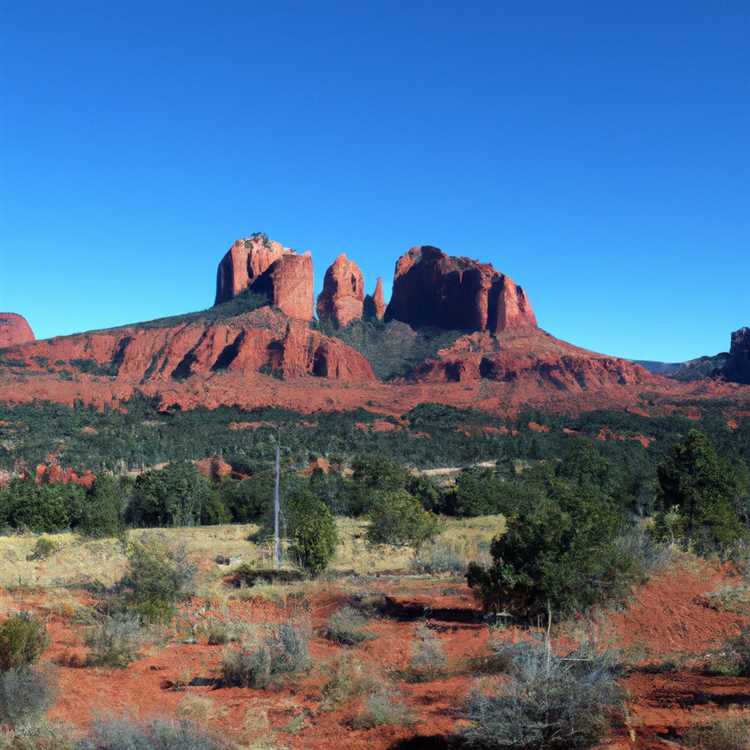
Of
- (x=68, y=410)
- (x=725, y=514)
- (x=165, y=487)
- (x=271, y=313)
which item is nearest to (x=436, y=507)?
(x=165, y=487)

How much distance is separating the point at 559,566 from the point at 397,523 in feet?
51.7

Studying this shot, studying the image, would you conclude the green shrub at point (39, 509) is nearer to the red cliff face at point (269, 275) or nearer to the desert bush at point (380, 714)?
the desert bush at point (380, 714)

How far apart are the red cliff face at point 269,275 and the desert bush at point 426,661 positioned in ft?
448

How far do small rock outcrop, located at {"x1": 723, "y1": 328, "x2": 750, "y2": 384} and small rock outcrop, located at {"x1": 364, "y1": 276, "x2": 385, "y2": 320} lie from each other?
80.5 metres

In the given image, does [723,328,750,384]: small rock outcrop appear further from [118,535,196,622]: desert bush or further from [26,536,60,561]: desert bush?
[118,535,196,622]: desert bush

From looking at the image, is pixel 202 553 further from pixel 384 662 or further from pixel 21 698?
pixel 21 698

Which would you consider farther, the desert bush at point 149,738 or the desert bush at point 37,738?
the desert bush at point 37,738

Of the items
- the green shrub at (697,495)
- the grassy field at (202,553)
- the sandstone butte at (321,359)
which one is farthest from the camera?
the sandstone butte at (321,359)

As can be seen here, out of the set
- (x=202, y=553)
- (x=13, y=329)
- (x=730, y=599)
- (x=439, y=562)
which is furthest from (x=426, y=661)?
(x=13, y=329)

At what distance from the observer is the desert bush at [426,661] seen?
10.8 meters

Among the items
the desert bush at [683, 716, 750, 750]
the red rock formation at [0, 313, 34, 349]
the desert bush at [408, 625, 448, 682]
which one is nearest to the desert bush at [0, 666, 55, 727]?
the desert bush at [408, 625, 448, 682]

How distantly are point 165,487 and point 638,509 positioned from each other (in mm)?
29259

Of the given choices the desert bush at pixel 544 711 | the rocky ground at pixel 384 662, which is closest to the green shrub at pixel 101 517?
the rocky ground at pixel 384 662

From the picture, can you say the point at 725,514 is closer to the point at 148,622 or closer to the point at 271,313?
the point at 148,622
